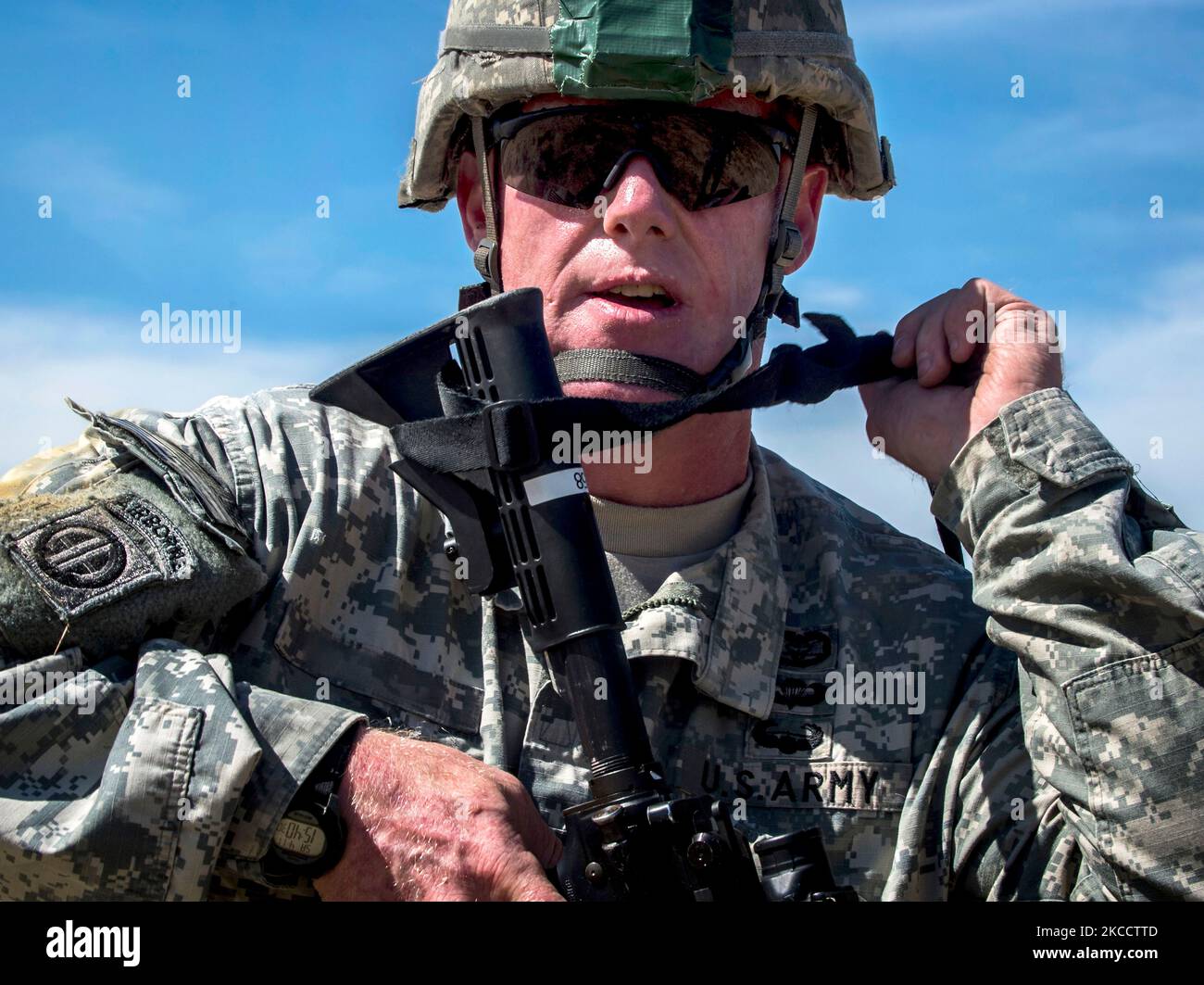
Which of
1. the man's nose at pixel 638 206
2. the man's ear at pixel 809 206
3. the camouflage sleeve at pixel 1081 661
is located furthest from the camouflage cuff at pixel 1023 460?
the man's ear at pixel 809 206

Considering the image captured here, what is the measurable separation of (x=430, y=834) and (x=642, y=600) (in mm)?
1397

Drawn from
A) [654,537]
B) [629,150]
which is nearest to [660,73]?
[629,150]

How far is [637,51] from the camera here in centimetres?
452

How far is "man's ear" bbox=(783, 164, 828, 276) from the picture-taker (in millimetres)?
5414

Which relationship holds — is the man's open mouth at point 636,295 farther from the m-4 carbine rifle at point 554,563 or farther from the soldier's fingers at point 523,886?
the soldier's fingers at point 523,886

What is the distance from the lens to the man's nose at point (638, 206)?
4547 mm

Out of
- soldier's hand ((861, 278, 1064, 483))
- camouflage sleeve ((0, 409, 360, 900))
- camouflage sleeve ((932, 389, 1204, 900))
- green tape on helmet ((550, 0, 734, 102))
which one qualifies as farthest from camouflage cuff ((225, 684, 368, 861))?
green tape on helmet ((550, 0, 734, 102))

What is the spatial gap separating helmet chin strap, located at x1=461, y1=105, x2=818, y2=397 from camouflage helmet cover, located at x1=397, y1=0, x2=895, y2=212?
0.14 m

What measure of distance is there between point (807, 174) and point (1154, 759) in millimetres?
2670

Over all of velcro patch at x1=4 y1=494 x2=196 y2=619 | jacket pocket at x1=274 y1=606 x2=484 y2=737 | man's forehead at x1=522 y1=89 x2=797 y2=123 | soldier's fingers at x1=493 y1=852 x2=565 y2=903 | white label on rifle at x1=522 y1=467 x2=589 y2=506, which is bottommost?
soldier's fingers at x1=493 y1=852 x2=565 y2=903

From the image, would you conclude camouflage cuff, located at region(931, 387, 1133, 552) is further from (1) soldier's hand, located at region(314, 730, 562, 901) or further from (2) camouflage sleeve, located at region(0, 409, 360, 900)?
(2) camouflage sleeve, located at region(0, 409, 360, 900)

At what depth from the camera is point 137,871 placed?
323cm

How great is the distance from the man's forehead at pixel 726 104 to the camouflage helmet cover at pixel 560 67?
49mm
